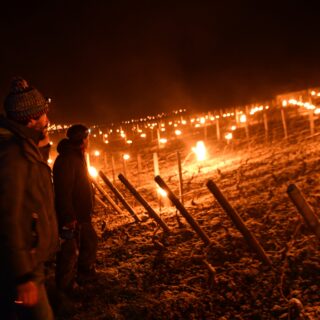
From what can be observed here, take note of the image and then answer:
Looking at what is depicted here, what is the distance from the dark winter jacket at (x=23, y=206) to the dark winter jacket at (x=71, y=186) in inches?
63.7

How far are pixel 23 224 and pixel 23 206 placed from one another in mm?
110

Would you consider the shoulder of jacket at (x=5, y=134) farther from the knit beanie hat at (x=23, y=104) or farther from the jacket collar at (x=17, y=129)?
the knit beanie hat at (x=23, y=104)

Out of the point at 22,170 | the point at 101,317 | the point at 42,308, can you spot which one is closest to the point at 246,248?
the point at 101,317

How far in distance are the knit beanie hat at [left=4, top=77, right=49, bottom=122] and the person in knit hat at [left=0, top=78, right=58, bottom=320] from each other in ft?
0.58

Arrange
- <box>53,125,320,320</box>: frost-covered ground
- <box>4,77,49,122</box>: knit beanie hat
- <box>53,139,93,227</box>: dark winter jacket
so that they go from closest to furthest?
<box>4,77,49,122</box>: knit beanie hat < <box>53,125,320,320</box>: frost-covered ground < <box>53,139,93,227</box>: dark winter jacket

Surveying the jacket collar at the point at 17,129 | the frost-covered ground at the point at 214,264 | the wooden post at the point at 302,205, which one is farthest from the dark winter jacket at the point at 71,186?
the wooden post at the point at 302,205

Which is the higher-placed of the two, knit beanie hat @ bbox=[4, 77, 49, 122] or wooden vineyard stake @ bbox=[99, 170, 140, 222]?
wooden vineyard stake @ bbox=[99, 170, 140, 222]

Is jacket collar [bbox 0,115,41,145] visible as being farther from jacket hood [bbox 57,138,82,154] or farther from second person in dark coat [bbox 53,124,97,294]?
jacket hood [bbox 57,138,82,154]

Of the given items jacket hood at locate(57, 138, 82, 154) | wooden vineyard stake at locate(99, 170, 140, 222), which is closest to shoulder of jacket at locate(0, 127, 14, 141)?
jacket hood at locate(57, 138, 82, 154)

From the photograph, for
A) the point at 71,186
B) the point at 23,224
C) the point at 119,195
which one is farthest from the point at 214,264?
the point at 119,195

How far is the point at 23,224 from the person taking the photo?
7.04ft

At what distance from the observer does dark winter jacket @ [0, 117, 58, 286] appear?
6.73ft

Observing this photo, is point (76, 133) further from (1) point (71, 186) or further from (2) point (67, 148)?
(1) point (71, 186)

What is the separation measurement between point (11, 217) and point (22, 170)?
29 centimetres
